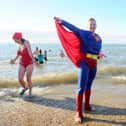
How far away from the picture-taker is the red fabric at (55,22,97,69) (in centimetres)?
621

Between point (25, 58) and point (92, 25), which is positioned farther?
point (25, 58)

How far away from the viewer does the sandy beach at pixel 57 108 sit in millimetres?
6070

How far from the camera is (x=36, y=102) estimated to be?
7.71m

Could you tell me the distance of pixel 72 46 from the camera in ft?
21.1

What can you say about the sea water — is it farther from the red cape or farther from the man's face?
the man's face

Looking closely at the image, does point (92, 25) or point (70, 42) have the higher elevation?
point (92, 25)

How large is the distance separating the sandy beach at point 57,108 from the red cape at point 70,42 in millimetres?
1240

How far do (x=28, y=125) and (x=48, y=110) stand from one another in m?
1.06

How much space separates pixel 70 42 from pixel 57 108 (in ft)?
5.48

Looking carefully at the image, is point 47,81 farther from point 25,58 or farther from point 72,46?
point 72,46

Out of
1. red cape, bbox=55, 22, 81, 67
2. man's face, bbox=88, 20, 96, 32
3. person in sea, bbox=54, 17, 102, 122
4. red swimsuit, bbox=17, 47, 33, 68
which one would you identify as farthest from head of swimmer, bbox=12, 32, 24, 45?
man's face, bbox=88, 20, 96, 32

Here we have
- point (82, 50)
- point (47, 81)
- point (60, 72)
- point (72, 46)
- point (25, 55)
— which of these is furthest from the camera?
point (60, 72)

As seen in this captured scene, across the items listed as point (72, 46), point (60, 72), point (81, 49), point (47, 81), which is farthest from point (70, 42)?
point (60, 72)

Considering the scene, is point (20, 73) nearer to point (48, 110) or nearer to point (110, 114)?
point (48, 110)
